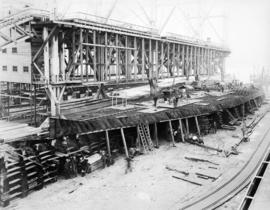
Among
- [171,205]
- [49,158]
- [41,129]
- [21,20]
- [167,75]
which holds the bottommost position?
[171,205]

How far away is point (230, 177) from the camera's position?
15.7 meters

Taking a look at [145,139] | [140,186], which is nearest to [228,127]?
[145,139]

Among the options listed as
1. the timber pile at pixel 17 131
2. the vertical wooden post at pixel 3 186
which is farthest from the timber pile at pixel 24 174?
the timber pile at pixel 17 131

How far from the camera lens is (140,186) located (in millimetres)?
14555

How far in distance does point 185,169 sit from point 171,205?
184 inches

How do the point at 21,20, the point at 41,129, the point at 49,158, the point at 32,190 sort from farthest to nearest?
the point at 21,20 < the point at 41,129 < the point at 49,158 < the point at 32,190

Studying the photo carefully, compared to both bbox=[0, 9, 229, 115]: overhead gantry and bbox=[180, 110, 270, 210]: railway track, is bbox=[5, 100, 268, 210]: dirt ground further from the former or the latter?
bbox=[0, 9, 229, 115]: overhead gantry

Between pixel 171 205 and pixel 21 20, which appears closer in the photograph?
pixel 171 205

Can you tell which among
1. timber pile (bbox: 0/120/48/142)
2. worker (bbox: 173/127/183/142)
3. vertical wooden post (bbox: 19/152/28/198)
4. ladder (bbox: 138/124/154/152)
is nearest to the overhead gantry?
timber pile (bbox: 0/120/48/142)

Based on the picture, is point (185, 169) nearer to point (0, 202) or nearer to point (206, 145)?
point (206, 145)

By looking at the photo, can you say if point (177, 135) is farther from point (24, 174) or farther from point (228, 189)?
point (24, 174)

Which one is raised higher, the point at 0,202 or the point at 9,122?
the point at 9,122

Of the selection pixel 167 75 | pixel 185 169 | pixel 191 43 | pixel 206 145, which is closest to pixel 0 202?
pixel 185 169

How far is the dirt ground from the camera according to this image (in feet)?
41.7
